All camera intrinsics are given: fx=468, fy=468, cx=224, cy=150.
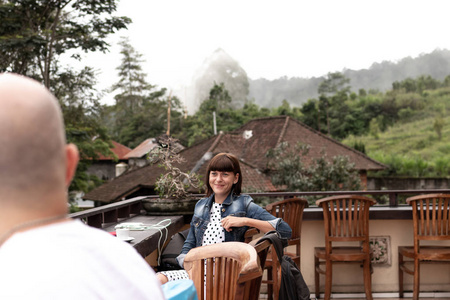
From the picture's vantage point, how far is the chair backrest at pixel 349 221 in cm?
364

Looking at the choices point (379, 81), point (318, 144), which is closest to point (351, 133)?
point (318, 144)

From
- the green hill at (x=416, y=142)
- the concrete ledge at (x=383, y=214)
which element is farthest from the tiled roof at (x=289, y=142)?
the concrete ledge at (x=383, y=214)

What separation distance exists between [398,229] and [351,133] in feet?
121

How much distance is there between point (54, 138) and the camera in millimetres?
561

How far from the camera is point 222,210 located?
2.64 m

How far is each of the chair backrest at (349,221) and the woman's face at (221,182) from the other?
126 cm

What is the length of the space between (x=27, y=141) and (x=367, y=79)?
246 ft

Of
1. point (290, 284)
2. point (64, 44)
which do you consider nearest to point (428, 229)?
point (290, 284)

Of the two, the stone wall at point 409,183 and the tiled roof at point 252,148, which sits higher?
the tiled roof at point 252,148

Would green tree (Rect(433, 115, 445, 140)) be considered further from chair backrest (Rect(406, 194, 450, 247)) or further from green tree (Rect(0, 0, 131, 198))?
chair backrest (Rect(406, 194, 450, 247))

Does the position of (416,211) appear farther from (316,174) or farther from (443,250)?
(316,174)

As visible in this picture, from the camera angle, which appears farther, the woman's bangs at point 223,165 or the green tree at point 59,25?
the green tree at point 59,25

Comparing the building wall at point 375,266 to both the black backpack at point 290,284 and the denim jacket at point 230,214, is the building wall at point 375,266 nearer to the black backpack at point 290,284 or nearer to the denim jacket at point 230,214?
the denim jacket at point 230,214

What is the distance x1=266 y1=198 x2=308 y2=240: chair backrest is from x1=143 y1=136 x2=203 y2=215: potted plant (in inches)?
25.0
